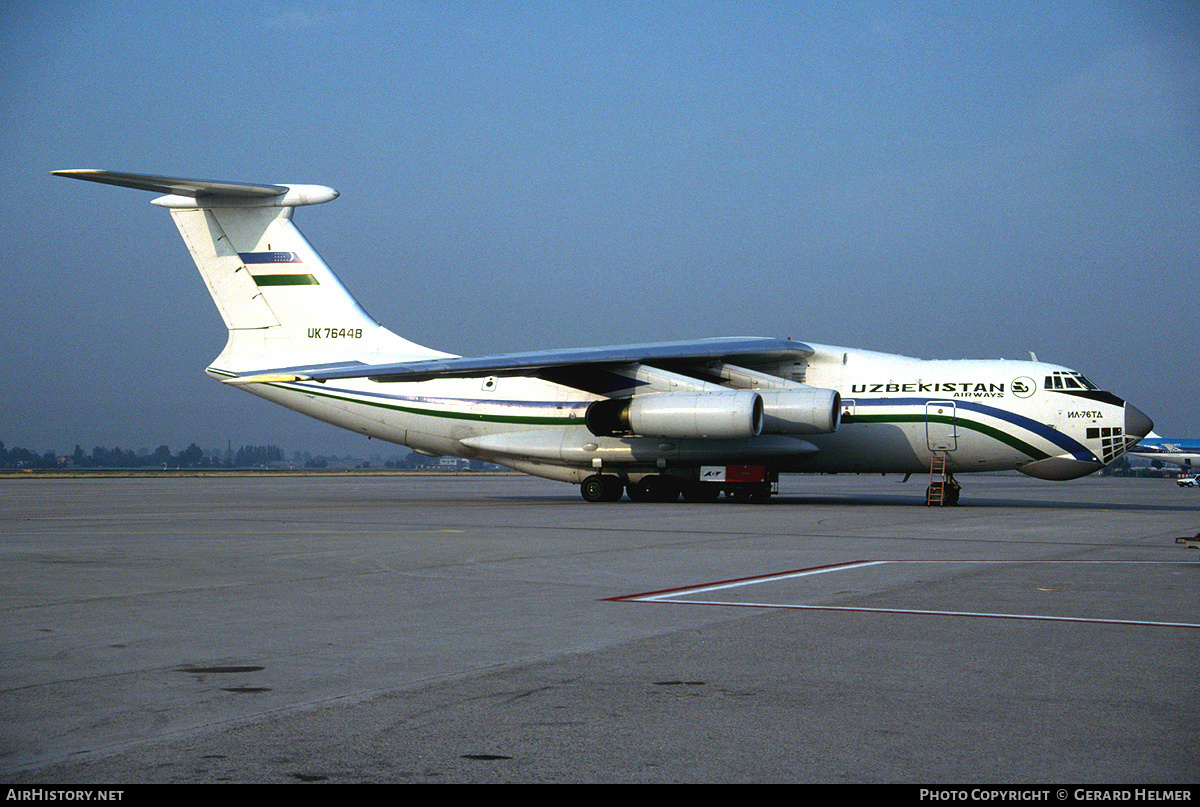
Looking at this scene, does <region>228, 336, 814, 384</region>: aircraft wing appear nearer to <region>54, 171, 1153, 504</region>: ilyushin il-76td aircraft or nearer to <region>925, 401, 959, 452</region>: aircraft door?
<region>54, 171, 1153, 504</region>: ilyushin il-76td aircraft

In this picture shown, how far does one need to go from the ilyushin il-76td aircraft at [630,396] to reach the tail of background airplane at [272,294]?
0.03 meters

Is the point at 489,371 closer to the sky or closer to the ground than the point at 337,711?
closer to the sky

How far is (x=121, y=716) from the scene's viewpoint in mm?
4297

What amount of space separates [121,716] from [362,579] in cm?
470

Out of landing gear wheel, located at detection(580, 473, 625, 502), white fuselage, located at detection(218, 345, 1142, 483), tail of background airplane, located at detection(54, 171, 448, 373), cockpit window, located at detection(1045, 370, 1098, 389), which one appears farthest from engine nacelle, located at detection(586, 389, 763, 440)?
cockpit window, located at detection(1045, 370, 1098, 389)

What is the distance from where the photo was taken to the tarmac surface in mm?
3781

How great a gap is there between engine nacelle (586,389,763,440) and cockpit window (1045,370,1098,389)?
6.15 meters

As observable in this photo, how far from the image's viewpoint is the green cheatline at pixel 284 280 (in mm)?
25297

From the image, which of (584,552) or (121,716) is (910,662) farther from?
(584,552)

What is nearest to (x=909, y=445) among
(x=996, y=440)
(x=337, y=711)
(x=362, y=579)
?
(x=996, y=440)

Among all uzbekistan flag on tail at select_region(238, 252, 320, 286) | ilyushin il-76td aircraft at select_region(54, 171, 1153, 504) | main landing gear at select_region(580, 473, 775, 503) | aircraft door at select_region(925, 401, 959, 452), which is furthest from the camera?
uzbekistan flag on tail at select_region(238, 252, 320, 286)

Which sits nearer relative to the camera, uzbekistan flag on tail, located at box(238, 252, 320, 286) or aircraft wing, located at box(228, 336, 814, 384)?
aircraft wing, located at box(228, 336, 814, 384)

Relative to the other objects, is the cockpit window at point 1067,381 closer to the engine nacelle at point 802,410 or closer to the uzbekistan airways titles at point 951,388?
the uzbekistan airways titles at point 951,388
